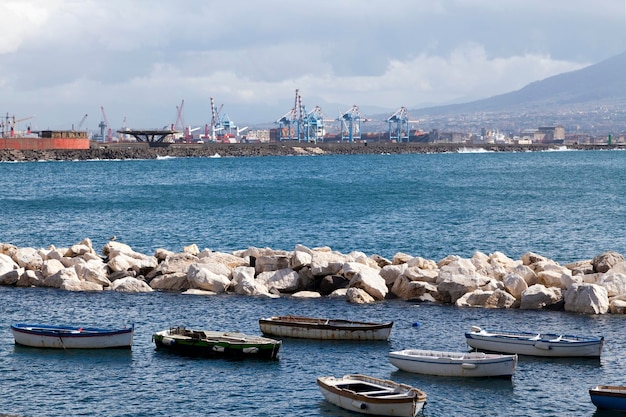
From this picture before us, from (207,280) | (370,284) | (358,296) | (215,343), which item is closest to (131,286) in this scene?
(207,280)

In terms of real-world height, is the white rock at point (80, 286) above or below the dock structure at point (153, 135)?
below

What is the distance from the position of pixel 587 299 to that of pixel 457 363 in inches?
247

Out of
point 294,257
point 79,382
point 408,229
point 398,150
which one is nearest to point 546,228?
point 408,229

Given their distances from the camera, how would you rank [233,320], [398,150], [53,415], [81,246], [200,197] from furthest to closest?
1. [398,150]
2. [200,197]
3. [81,246]
4. [233,320]
5. [53,415]

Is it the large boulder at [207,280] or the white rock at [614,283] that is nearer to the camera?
the white rock at [614,283]

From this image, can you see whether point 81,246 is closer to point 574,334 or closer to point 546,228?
point 574,334

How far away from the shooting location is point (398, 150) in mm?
178625

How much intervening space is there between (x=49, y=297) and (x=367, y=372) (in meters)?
10.7

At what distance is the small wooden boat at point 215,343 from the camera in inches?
744

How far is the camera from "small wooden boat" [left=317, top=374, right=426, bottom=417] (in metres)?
14.9

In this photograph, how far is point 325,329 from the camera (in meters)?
20.3

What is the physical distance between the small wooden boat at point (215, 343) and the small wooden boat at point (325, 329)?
1.08 m

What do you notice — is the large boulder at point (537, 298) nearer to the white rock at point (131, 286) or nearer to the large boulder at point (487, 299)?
the large boulder at point (487, 299)

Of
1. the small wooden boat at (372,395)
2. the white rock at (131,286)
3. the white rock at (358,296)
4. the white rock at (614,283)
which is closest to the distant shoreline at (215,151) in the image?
the white rock at (131,286)
